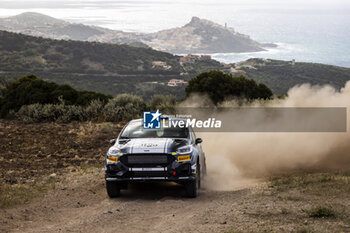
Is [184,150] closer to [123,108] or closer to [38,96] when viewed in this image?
[123,108]

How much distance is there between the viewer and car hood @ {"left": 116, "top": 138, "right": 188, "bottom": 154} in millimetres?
10211

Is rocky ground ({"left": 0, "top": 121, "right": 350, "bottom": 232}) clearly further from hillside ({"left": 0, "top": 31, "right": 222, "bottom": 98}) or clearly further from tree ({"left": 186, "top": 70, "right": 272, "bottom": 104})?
hillside ({"left": 0, "top": 31, "right": 222, "bottom": 98})

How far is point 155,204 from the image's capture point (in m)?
10.0

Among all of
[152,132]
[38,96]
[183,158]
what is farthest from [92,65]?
[183,158]

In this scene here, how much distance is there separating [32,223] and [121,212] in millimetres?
1645

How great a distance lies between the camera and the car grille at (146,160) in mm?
10180

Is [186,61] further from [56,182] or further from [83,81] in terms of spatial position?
[56,182]

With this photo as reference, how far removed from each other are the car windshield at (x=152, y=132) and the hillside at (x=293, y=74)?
9710 centimetres

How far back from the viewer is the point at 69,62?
398ft

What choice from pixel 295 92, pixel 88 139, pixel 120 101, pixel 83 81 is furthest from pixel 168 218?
pixel 83 81

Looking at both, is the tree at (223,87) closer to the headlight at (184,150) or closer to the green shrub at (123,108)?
the green shrub at (123,108)

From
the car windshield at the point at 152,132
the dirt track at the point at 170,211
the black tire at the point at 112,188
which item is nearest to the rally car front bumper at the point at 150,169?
the black tire at the point at 112,188

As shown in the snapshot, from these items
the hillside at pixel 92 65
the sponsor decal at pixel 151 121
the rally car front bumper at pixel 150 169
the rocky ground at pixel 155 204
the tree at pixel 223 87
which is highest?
the sponsor decal at pixel 151 121

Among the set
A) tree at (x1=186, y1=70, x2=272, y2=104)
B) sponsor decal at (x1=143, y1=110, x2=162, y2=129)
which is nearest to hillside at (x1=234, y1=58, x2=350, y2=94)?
tree at (x1=186, y1=70, x2=272, y2=104)
